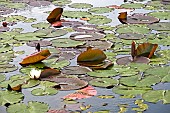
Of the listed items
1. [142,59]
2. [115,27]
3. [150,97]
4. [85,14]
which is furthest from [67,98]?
[85,14]

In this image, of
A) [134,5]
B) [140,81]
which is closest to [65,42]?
[140,81]

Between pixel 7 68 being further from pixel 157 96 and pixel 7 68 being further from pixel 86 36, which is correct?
pixel 157 96

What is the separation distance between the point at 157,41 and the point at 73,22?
887mm

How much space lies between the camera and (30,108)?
1.96 meters

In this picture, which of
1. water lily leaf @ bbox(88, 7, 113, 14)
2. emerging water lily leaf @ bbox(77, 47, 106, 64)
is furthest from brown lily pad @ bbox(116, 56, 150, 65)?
water lily leaf @ bbox(88, 7, 113, 14)

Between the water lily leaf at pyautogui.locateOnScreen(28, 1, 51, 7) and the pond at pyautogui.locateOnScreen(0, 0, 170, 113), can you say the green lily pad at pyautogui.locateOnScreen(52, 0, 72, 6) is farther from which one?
the pond at pyautogui.locateOnScreen(0, 0, 170, 113)

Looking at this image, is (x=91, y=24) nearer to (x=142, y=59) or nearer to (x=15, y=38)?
(x=15, y=38)

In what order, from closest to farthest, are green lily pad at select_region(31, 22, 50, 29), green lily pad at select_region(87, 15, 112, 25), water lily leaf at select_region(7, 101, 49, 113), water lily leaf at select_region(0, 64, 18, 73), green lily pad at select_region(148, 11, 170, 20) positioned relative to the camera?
water lily leaf at select_region(7, 101, 49, 113)
water lily leaf at select_region(0, 64, 18, 73)
green lily pad at select_region(31, 22, 50, 29)
green lily pad at select_region(87, 15, 112, 25)
green lily pad at select_region(148, 11, 170, 20)

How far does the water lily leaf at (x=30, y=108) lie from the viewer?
6.33 ft

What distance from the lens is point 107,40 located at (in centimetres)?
303

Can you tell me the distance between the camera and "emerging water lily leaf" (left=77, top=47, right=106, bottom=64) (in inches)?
99.6

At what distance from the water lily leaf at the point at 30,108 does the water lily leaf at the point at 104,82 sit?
37 centimetres

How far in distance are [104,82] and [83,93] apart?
0.18 meters

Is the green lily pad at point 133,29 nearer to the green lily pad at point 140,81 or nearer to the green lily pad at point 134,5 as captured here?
the green lily pad at point 134,5
